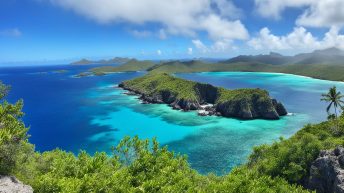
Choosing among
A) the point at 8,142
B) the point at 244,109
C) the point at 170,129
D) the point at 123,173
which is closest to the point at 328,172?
the point at 123,173

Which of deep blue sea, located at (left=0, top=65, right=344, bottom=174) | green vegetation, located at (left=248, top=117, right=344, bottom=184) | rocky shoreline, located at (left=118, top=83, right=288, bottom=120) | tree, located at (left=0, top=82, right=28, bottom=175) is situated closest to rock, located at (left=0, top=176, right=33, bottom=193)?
tree, located at (left=0, top=82, right=28, bottom=175)

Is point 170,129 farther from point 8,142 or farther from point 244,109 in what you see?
point 8,142

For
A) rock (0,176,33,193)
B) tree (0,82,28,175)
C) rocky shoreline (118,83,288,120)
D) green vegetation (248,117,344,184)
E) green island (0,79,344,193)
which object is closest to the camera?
rock (0,176,33,193)

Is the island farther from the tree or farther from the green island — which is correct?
the tree

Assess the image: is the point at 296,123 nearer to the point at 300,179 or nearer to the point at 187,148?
the point at 187,148

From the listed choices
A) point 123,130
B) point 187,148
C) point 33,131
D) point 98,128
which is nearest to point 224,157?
point 187,148

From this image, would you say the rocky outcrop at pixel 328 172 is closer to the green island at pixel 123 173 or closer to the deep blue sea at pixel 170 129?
the green island at pixel 123 173
